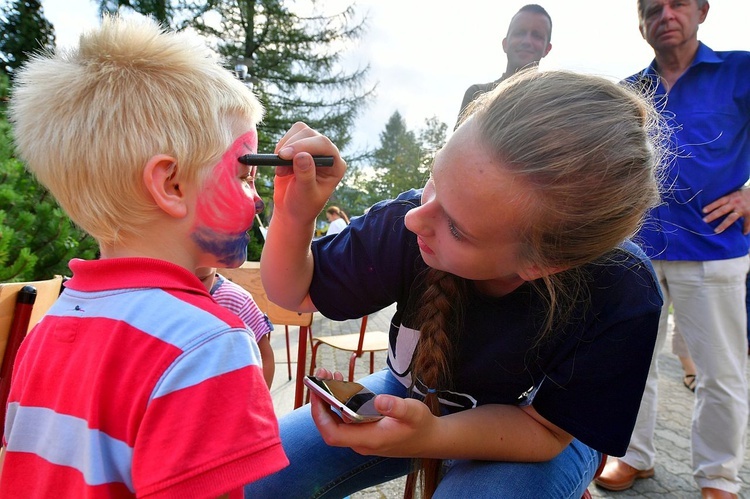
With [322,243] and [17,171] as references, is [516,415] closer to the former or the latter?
[322,243]

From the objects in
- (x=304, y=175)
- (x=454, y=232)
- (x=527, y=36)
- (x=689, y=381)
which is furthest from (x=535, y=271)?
(x=689, y=381)

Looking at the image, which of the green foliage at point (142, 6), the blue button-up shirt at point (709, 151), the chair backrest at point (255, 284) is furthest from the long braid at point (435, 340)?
the green foliage at point (142, 6)

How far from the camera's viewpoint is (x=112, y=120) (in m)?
0.89

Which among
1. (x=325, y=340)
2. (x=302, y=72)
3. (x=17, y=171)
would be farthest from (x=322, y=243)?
(x=302, y=72)

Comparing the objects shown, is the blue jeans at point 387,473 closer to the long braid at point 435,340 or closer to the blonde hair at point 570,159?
the long braid at point 435,340

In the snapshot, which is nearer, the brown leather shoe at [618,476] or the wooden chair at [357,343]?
the brown leather shoe at [618,476]

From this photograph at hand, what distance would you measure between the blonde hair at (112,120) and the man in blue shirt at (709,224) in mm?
1886

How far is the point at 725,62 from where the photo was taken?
211cm

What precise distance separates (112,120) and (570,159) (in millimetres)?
914

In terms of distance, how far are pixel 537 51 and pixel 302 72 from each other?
33.5ft

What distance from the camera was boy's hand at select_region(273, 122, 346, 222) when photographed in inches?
43.9

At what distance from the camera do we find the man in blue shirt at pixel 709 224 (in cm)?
207

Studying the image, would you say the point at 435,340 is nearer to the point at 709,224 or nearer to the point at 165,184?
the point at 165,184

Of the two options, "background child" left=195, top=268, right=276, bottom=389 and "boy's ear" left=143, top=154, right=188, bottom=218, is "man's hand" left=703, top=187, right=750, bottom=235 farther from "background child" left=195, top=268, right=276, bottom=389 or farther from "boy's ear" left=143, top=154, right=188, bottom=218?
"boy's ear" left=143, top=154, right=188, bottom=218
